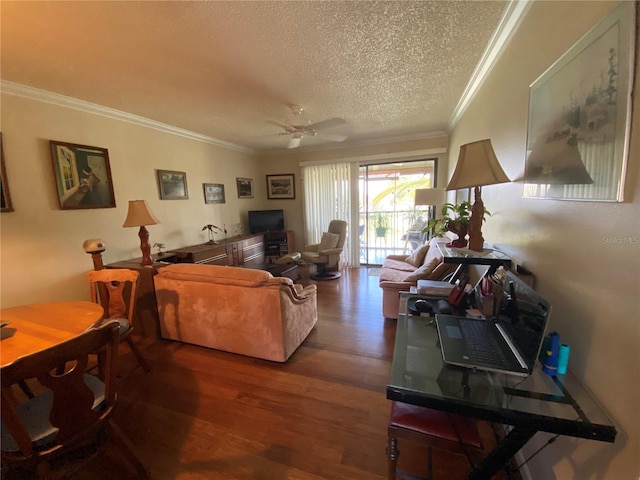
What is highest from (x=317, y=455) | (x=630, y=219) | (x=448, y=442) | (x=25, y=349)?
(x=630, y=219)

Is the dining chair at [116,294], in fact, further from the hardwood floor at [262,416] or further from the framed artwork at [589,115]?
the framed artwork at [589,115]

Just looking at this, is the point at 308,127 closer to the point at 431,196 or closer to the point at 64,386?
the point at 431,196

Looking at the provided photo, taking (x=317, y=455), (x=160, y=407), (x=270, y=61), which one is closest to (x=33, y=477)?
(x=160, y=407)

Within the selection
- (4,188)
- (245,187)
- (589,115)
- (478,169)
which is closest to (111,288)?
(4,188)

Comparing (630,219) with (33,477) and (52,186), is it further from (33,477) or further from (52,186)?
(52,186)

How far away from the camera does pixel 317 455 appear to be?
1.43m

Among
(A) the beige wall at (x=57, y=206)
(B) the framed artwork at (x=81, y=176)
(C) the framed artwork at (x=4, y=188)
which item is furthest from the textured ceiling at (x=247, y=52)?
(C) the framed artwork at (x=4, y=188)

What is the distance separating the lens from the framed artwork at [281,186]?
5.62 meters

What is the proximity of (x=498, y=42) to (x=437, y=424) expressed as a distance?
8.13 feet

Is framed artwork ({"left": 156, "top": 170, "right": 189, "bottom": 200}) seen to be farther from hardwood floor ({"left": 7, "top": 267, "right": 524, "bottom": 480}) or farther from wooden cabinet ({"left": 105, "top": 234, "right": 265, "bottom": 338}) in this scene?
hardwood floor ({"left": 7, "top": 267, "right": 524, "bottom": 480})

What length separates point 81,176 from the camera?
8.67ft

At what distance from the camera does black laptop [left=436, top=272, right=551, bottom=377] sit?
931mm

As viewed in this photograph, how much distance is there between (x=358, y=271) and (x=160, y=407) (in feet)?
12.7

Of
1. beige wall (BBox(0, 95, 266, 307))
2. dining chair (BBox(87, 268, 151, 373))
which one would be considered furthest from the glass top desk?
beige wall (BBox(0, 95, 266, 307))
